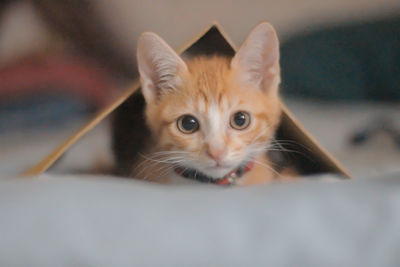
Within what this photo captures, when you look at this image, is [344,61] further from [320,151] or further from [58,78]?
[58,78]

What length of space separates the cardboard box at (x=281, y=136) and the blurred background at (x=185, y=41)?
0.15 metres

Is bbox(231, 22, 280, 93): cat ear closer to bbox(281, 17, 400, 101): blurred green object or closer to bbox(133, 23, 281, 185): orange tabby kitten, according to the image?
bbox(133, 23, 281, 185): orange tabby kitten

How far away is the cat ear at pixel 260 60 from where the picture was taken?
35.2 inches

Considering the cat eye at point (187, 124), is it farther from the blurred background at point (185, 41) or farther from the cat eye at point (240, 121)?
the blurred background at point (185, 41)

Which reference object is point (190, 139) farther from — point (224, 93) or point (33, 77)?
point (33, 77)

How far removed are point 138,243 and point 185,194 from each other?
123 millimetres

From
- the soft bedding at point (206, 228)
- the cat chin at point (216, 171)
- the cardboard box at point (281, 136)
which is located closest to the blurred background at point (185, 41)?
the cardboard box at point (281, 136)

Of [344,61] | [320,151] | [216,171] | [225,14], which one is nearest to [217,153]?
[216,171]

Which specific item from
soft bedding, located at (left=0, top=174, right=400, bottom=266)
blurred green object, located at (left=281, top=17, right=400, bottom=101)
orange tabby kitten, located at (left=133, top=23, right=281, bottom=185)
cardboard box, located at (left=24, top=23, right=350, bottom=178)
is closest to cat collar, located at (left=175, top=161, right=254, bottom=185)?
orange tabby kitten, located at (left=133, top=23, right=281, bottom=185)

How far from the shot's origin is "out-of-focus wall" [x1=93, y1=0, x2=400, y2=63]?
1194 millimetres

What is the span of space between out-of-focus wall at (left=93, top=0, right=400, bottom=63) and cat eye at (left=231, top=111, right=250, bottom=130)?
14.5 inches

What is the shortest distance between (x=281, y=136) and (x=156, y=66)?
1.17 ft

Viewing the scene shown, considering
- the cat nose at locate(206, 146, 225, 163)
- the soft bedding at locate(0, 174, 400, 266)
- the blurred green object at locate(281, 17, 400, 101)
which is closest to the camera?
the soft bedding at locate(0, 174, 400, 266)

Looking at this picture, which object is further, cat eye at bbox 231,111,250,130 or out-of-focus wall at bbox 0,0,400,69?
out-of-focus wall at bbox 0,0,400,69
